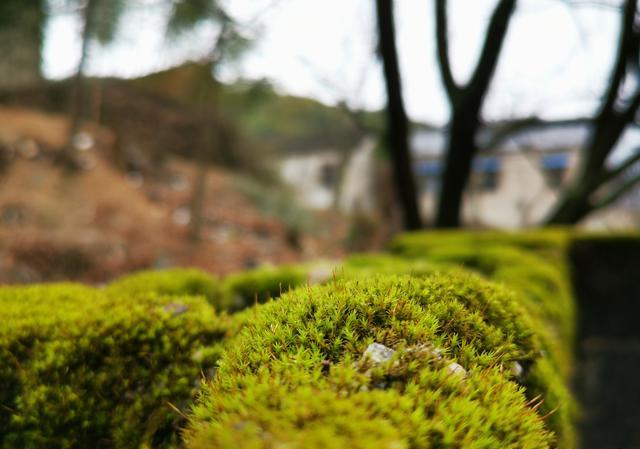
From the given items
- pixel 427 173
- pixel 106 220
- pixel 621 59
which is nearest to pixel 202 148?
pixel 106 220

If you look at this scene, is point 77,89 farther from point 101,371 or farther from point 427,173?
point 427,173

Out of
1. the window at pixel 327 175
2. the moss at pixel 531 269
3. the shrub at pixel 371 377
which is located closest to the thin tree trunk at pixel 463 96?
the moss at pixel 531 269

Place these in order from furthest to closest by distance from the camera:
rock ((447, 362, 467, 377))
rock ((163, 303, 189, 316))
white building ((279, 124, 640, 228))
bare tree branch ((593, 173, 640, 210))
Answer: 1. white building ((279, 124, 640, 228))
2. bare tree branch ((593, 173, 640, 210))
3. rock ((163, 303, 189, 316))
4. rock ((447, 362, 467, 377))

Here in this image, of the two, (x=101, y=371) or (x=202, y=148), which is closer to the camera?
(x=101, y=371)

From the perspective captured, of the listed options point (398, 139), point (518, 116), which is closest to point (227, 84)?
point (398, 139)

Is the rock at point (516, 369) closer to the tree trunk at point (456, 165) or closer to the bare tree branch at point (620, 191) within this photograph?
the tree trunk at point (456, 165)

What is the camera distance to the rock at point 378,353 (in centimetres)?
105

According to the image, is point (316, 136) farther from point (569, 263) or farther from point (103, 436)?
point (103, 436)

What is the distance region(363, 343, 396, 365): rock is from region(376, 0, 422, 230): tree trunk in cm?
566

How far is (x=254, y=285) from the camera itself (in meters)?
2.68

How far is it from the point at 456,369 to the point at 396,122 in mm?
6294

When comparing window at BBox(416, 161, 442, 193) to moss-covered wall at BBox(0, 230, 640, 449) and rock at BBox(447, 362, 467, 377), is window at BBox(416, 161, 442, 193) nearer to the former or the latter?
moss-covered wall at BBox(0, 230, 640, 449)

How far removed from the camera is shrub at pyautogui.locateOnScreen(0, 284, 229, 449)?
4.64 feet

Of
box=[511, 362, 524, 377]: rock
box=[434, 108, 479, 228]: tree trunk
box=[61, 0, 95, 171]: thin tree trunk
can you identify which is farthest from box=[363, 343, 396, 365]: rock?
box=[61, 0, 95, 171]: thin tree trunk
